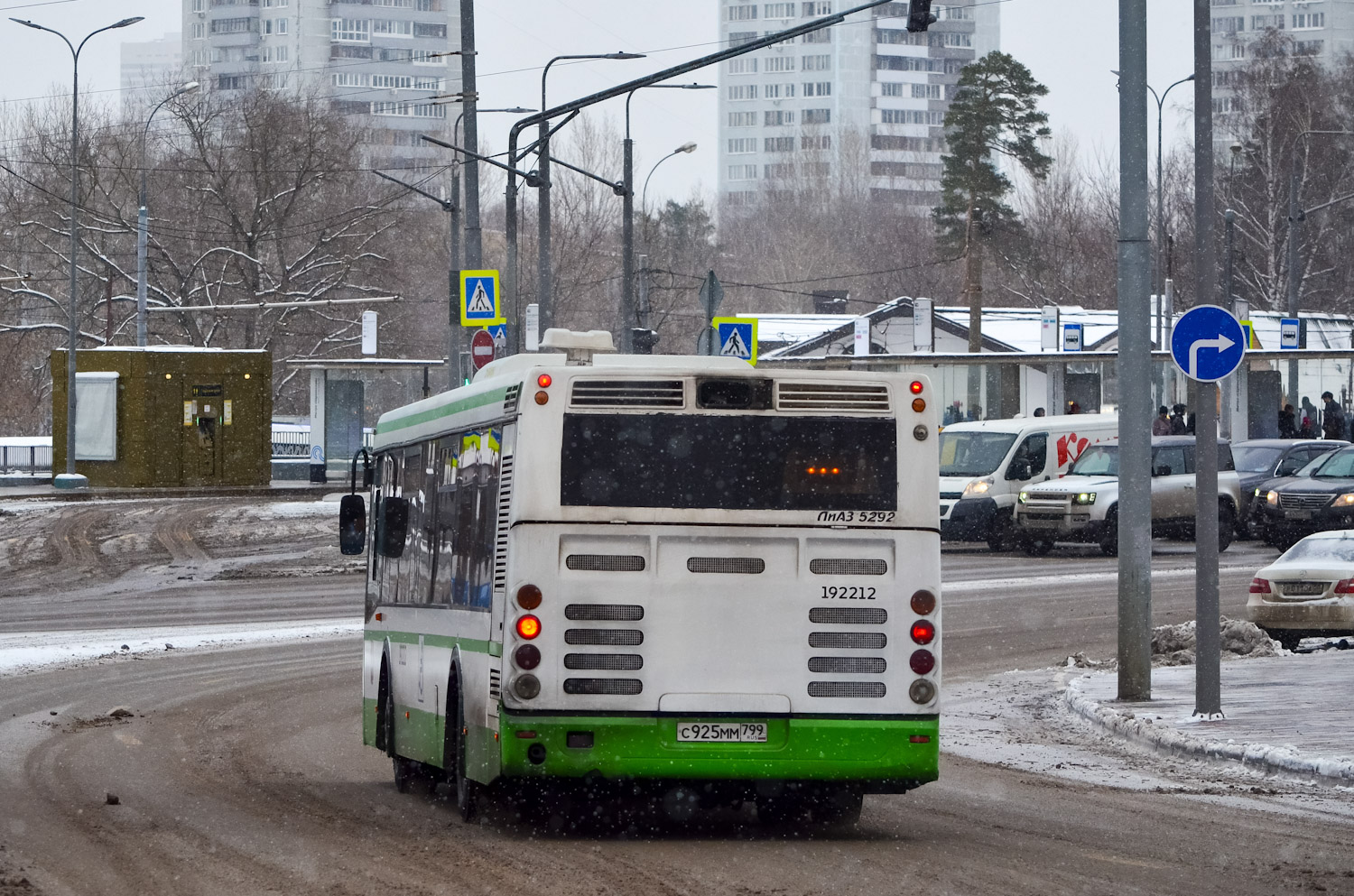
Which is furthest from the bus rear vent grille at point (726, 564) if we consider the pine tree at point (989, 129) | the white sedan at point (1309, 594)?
the pine tree at point (989, 129)

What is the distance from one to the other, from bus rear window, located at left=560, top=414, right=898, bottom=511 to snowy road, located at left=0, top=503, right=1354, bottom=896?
1534 mm

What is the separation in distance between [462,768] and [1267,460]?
27.4 meters

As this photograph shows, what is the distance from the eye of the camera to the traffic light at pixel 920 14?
16.9 metres

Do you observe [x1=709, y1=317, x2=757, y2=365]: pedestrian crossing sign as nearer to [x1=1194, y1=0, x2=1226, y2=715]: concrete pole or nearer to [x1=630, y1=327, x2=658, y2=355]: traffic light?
[x1=630, y1=327, x2=658, y2=355]: traffic light

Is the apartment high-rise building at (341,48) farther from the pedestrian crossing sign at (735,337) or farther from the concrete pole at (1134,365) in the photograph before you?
the concrete pole at (1134,365)

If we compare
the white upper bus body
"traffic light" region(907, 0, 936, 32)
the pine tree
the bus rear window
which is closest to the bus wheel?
the white upper bus body

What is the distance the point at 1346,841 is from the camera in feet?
29.5

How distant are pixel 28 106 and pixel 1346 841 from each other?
239 ft

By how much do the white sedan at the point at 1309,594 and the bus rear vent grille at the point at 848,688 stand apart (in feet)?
38.3

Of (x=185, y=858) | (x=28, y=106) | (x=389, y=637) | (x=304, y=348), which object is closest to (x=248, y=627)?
(x=389, y=637)

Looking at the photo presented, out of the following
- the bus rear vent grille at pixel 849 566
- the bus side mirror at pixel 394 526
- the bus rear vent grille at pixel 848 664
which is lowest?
the bus rear vent grille at pixel 848 664

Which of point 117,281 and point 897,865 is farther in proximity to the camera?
point 117,281

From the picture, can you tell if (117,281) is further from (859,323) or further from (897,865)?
(897,865)

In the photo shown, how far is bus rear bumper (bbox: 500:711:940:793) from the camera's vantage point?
8836 mm
